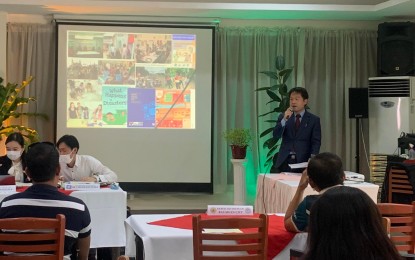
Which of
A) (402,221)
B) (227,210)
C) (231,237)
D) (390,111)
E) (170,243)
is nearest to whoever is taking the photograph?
(231,237)

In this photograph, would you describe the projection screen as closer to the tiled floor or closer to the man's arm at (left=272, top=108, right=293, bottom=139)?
the tiled floor

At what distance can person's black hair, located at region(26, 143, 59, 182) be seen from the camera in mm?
2693

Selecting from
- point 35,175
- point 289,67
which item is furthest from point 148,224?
point 289,67

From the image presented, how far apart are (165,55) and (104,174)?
3474 millimetres

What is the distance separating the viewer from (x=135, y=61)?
7.91m

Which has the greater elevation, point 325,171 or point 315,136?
point 315,136

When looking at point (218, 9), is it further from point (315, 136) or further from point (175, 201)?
point (175, 201)

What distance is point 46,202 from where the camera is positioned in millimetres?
2660

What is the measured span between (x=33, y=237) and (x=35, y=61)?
18.8 ft

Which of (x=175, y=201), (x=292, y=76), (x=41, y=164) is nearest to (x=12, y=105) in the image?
(x=175, y=201)

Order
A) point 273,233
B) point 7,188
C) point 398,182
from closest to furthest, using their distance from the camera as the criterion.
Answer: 1. point 273,233
2. point 7,188
3. point 398,182

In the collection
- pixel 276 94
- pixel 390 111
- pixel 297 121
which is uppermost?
pixel 276 94

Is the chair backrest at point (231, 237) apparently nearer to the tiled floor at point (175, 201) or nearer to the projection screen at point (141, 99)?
the tiled floor at point (175, 201)

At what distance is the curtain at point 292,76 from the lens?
327 inches
